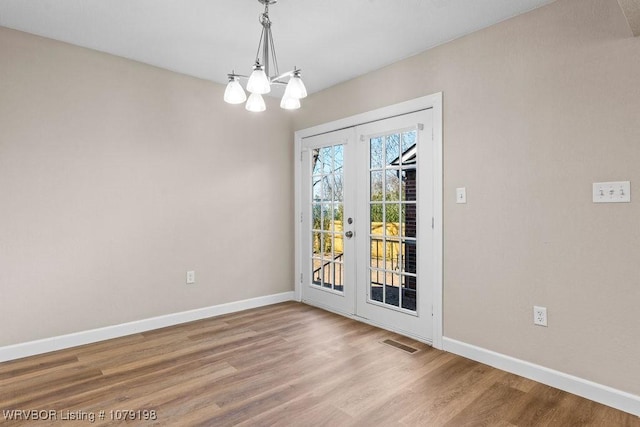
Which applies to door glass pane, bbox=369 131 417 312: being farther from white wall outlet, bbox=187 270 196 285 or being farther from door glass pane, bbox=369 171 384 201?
white wall outlet, bbox=187 270 196 285

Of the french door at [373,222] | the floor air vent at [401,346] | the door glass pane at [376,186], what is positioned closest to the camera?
the floor air vent at [401,346]

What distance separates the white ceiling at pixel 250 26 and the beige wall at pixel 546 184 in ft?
0.90

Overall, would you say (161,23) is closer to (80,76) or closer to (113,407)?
(80,76)

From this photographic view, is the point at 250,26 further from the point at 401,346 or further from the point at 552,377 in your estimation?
the point at 552,377

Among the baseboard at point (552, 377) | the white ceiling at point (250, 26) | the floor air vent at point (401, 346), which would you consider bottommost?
the floor air vent at point (401, 346)

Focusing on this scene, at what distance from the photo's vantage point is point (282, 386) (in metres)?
2.31

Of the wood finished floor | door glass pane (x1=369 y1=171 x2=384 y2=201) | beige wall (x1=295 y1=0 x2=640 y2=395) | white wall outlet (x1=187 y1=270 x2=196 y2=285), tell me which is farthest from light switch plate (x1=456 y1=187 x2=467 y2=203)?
white wall outlet (x1=187 y1=270 x2=196 y2=285)

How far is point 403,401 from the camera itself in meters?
2.13

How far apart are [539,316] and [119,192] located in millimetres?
3509

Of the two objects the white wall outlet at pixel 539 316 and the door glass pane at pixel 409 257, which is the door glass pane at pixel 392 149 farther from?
the white wall outlet at pixel 539 316

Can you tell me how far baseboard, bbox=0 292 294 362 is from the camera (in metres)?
2.74

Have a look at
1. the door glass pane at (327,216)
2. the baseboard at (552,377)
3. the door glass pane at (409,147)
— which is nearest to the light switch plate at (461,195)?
the door glass pane at (409,147)

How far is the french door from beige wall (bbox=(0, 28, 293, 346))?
0.57 meters

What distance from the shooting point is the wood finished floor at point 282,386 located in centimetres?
198
